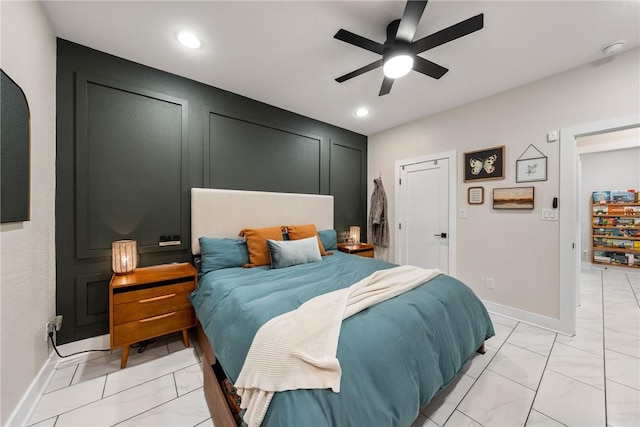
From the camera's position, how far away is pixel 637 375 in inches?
70.1

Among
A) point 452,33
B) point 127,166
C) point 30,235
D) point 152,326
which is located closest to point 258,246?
point 152,326

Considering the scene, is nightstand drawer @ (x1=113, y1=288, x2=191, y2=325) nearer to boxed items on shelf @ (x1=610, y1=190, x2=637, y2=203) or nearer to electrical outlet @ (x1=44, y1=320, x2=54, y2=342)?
electrical outlet @ (x1=44, y1=320, x2=54, y2=342)

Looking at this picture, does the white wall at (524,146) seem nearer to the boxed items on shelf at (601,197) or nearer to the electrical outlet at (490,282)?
the electrical outlet at (490,282)

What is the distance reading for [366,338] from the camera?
1189 mm

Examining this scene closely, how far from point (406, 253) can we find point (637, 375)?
2395 millimetres

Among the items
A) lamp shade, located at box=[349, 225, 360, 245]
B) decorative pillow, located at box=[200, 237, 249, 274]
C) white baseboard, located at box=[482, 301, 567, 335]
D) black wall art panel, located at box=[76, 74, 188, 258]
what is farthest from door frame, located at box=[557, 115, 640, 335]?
black wall art panel, located at box=[76, 74, 188, 258]

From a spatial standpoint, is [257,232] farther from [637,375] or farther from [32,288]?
[637,375]

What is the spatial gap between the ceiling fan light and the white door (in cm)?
190

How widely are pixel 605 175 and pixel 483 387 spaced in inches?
256

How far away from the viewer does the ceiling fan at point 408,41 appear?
4.73 feet

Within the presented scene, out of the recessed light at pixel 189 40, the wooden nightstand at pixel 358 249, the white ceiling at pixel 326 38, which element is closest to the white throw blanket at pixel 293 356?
the white ceiling at pixel 326 38

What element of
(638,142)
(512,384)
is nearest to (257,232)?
(512,384)

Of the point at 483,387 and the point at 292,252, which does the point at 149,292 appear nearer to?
the point at 292,252

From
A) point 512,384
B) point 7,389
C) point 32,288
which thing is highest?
point 32,288
